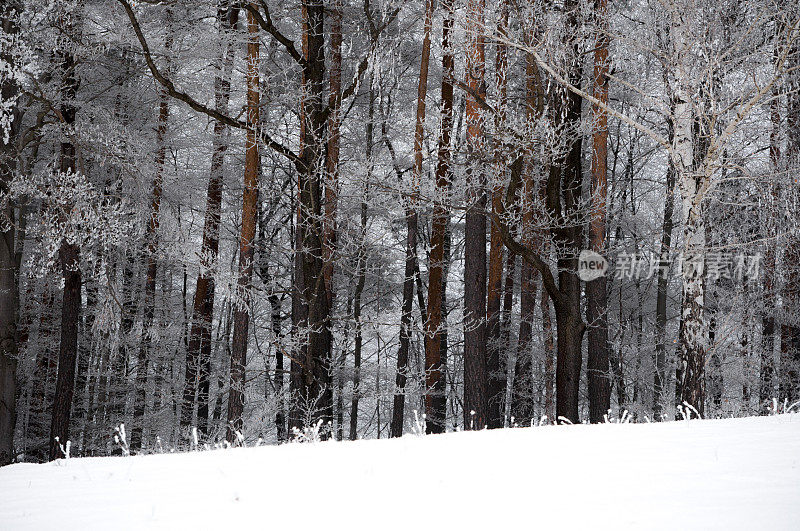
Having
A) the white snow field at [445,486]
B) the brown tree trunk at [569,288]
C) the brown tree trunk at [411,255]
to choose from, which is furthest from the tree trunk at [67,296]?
the white snow field at [445,486]

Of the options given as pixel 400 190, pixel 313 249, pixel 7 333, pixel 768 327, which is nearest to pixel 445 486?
pixel 400 190

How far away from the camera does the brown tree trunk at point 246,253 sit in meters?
11.7

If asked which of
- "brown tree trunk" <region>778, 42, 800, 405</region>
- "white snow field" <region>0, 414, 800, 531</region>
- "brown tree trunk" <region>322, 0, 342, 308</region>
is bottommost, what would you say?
"white snow field" <region>0, 414, 800, 531</region>

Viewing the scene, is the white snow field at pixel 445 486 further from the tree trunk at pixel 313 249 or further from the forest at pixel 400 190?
the tree trunk at pixel 313 249

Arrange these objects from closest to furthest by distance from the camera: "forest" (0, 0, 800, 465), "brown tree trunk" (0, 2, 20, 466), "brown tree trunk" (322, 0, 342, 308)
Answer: "forest" (0, 0, 800, 465)
"brown tree trunk" (322, 0, 342, 308)
"brown tree trunk" (0, 2, 20, 466)

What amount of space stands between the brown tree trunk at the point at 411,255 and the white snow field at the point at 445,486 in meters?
6.87

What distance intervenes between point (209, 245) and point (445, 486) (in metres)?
12.4

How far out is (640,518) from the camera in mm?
2662

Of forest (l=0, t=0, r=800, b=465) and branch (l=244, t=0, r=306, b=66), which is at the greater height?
branch (l=244, t=0, r=306, b=66)

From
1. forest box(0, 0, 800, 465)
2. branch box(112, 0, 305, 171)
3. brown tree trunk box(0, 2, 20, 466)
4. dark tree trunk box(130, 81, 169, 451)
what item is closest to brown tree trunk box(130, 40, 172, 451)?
dark tree trunk box(130, 81, 169, 451)

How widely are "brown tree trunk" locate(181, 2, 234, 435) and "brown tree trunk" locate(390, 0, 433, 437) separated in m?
3.22

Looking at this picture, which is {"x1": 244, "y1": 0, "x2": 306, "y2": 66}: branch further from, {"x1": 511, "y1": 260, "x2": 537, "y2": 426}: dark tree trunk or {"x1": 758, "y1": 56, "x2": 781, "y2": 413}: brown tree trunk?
{"x1": 758, "y1": 56, "x2": 781, "y2": 413}: brown tree trunk

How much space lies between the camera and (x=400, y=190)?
10.5m

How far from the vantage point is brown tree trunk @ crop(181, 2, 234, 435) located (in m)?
12.0
